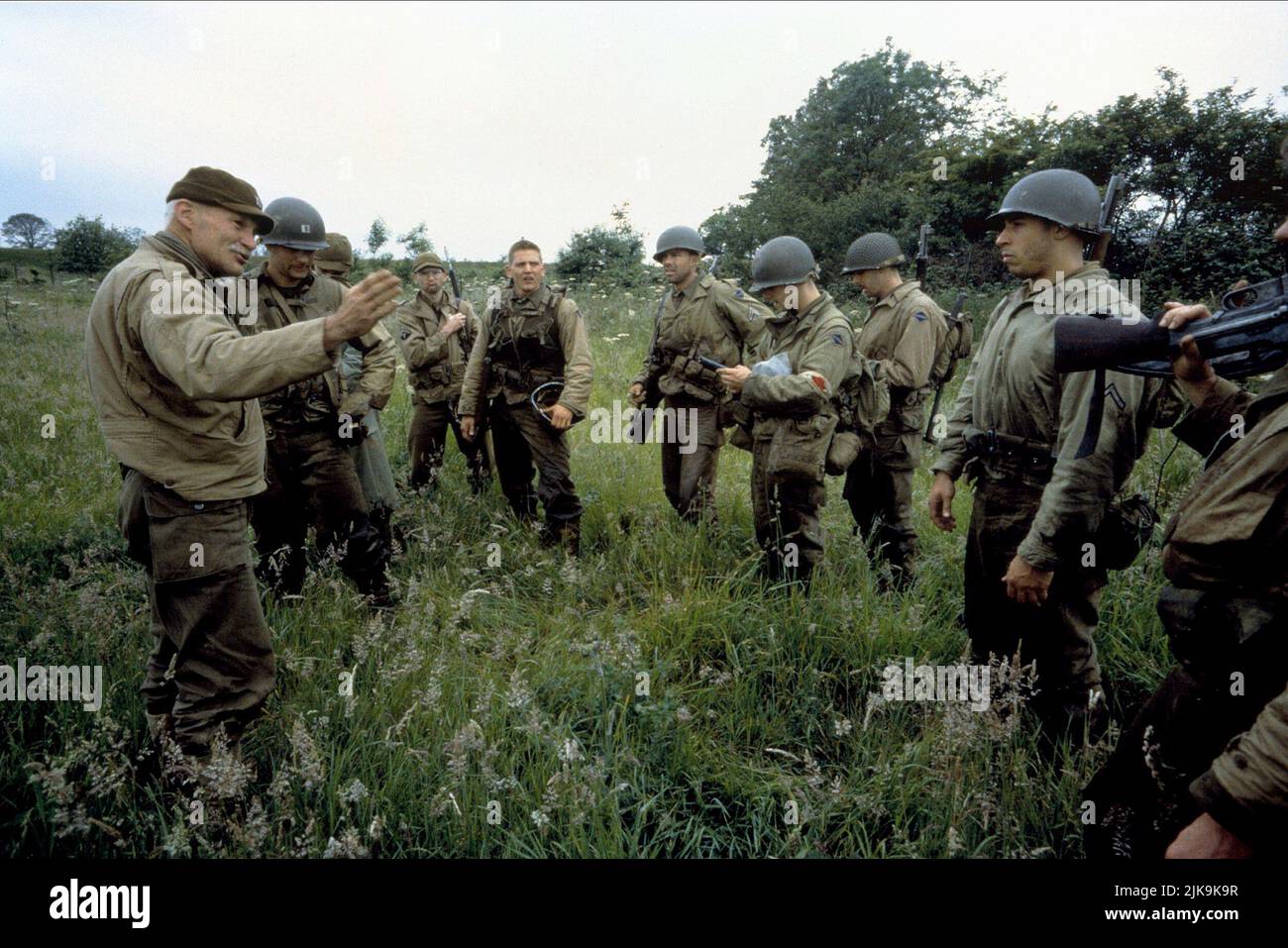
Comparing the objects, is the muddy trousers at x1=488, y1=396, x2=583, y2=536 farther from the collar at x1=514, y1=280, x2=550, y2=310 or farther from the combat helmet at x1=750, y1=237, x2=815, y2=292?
the combat helmet at x1=750, y1=237, x2=815, y2=292

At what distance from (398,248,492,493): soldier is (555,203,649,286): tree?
29.3 feet

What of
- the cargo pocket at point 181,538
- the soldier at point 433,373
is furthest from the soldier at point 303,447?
the soldier at point 433,373

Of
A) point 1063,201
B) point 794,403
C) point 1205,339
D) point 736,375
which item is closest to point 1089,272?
point 1063,201

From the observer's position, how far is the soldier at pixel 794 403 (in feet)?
12.5

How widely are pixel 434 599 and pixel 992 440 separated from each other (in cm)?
307

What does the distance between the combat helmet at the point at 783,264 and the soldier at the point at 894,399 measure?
0.89 meters

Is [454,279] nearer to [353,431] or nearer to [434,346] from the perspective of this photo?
[434,346]

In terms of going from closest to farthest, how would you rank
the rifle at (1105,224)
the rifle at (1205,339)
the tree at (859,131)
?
1. the rifle at (1205,339)
2. the rifle at (1105,224)
3. the tree at (859,131)

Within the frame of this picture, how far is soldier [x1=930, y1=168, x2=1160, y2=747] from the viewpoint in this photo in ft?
7.59

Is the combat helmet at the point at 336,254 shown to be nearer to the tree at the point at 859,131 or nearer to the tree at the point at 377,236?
the tree at the point at 377,236

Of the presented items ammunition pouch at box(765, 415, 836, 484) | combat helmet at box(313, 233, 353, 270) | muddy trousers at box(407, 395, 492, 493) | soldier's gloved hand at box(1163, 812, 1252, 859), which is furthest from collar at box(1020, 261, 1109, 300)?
combat helmet at box(313, 233, 353, 270)

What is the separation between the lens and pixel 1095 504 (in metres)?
2.30

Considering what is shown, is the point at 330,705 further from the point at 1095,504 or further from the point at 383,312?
the point at 1095,504

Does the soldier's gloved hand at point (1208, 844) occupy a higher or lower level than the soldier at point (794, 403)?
lower
